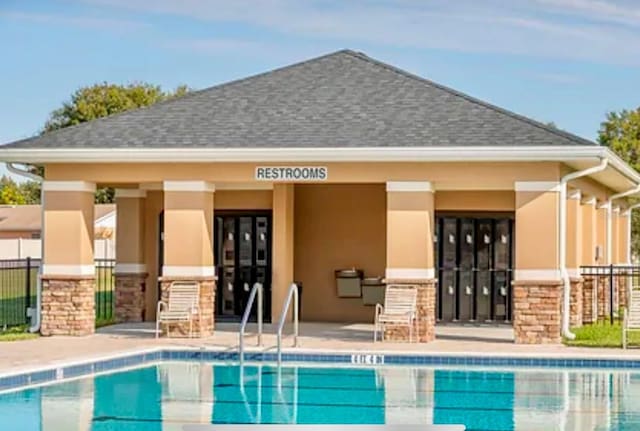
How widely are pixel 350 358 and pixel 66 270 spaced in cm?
575

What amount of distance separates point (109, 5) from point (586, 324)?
37.0ft

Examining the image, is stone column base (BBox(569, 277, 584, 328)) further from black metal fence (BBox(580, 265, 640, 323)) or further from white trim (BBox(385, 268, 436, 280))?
white trim (BBox(385, 268, 436, 280))

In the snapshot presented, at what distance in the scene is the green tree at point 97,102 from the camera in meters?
57.4

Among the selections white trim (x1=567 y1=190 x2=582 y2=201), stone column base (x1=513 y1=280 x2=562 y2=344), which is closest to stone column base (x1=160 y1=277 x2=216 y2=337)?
stone column base (x1=513 y1=280 x2=562 y2=344)

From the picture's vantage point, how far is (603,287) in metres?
24.5

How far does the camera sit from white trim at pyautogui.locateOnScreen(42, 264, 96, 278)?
747 inches

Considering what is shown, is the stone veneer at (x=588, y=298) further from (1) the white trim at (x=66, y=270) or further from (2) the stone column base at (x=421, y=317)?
(1) the white trim at (x=66, y=270)

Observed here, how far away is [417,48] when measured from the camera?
29.2 meters

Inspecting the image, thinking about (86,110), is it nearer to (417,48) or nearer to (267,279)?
(417,48)

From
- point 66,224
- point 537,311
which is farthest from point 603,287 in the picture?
point 66,224

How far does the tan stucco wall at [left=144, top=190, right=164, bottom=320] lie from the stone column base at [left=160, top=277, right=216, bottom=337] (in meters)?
3.62

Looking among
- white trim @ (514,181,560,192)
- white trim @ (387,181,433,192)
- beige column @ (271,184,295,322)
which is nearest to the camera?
white trim @ (514,181,560,192)

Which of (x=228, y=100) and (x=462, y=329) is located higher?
(x=228, y=100)

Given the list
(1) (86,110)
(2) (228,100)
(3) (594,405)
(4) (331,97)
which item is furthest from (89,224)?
(1) (86,110)
